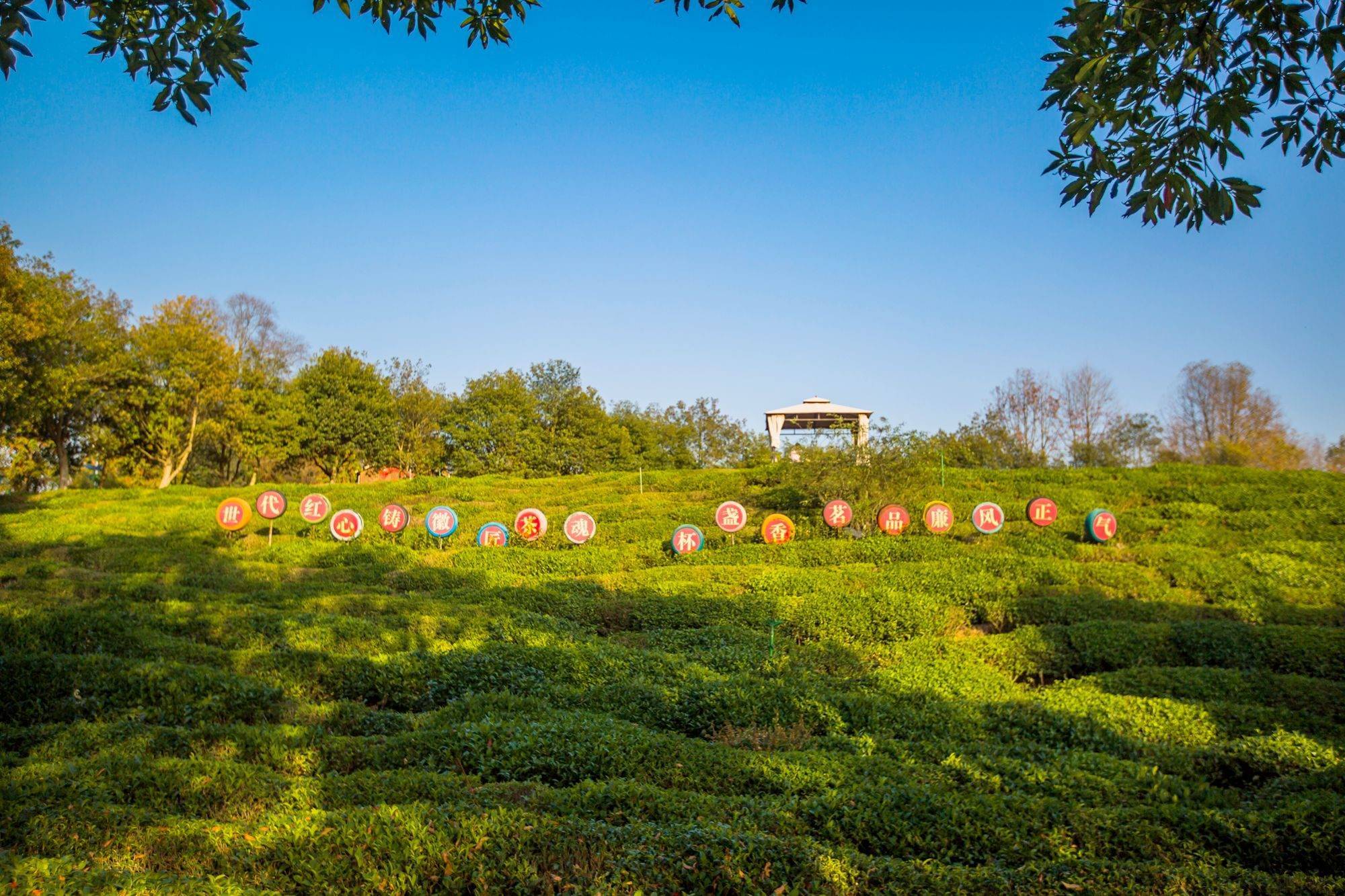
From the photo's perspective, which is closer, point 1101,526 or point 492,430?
point 1101,526

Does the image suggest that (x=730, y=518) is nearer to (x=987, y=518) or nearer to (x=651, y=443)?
(x=987, y=518)

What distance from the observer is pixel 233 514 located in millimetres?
19312

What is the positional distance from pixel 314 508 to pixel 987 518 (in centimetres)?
1520

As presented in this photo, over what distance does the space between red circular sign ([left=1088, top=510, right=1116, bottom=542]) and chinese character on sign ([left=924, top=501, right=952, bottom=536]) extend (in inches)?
108

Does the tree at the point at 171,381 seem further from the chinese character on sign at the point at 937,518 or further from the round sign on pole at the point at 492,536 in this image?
the chinese character on sign at the point at 937,518

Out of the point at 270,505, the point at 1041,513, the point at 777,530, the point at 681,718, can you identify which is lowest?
the point at 681,718

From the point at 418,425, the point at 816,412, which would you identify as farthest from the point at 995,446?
the point at 418,425

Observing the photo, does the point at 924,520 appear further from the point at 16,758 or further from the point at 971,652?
the point at 16,758

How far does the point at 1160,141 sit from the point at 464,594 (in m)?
11.7

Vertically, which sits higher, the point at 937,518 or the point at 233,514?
the point at 233,514

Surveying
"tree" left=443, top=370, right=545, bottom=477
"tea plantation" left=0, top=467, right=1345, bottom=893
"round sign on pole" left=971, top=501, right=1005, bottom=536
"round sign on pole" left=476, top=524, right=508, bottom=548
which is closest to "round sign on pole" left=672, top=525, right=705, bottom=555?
"tea plantation" left=0, top=467, right=1345, bottom=893

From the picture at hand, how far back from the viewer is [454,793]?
Result: 16.8 ft

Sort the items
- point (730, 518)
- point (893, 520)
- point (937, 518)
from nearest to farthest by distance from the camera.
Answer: point (937, 518) < point (730, 518) < point (893, 520)

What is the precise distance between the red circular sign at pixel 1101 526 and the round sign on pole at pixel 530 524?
11661mm
